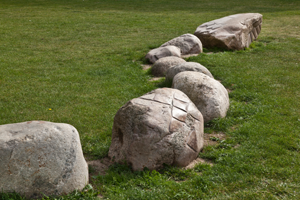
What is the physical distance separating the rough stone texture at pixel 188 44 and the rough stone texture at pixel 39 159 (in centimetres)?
774

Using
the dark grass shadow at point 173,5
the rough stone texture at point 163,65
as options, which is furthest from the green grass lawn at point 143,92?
the dark grass shadow at point 173,5

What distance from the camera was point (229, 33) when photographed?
1138 cm

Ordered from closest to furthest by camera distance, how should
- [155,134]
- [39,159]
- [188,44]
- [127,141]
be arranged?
1. [39,159]
2. [155,134]
3. [127,141]
4. [188,44]

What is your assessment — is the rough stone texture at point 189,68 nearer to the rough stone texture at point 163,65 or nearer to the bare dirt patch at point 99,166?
the rough stone texture at point 163,65

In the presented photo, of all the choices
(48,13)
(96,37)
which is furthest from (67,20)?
(96,37)

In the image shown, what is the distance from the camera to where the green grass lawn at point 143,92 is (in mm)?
4302

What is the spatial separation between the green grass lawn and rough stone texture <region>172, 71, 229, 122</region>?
0.21 m

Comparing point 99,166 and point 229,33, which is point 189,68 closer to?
point 99,166

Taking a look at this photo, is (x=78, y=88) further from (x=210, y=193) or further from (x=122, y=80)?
(x=210, y=193)

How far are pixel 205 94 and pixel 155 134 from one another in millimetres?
2036

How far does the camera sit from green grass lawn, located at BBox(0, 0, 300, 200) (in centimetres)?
430

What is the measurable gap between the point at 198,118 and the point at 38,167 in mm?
2606

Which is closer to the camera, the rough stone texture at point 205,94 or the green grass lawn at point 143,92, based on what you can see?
the green grass lawn at point 143,92

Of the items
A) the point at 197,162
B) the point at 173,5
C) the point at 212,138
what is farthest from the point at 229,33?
the point at 173,5
